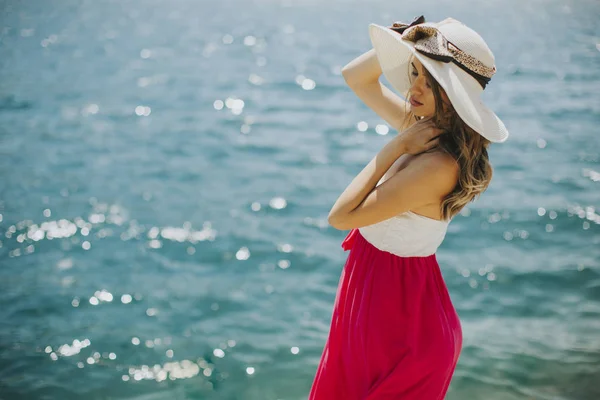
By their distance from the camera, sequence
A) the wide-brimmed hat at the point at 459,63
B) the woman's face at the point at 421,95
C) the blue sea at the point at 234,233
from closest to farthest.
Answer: the wide-brimmed hat at the point at 459,63, the woman's face at the point at 421,95, the blue sea at the point at 234,233

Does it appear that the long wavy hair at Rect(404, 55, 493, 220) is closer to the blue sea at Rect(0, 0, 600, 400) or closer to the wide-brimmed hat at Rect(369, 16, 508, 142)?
the wide-brimmed hat at Rect(369, 16, 508, 142)

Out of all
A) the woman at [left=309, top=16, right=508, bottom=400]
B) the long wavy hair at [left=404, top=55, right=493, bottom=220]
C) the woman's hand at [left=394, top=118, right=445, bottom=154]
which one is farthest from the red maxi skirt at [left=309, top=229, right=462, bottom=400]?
the woman's hand at [left=394, top=118, right=445, bottom=154]

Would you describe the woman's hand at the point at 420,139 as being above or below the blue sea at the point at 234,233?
above

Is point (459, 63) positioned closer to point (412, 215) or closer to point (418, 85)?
point (418, 85)

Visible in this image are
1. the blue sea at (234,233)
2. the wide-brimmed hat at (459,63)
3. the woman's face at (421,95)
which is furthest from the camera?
the blue sea at (234,233)

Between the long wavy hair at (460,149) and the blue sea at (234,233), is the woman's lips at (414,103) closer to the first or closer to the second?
the long wavy hair at (460,149)


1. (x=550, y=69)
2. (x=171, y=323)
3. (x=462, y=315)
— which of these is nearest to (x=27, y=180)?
(x=171, y=323)

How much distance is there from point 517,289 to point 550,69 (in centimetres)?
1294

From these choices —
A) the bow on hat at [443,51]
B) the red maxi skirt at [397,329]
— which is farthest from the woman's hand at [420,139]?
the red maxi skirt at [397,329]

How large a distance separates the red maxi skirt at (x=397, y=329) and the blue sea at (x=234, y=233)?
3.16 metres

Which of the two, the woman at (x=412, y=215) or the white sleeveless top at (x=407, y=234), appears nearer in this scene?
the woman at (x=412, y=215)

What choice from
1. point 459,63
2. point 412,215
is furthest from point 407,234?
point 459,63

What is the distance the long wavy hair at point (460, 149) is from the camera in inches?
112

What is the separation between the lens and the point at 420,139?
9.32 ft
